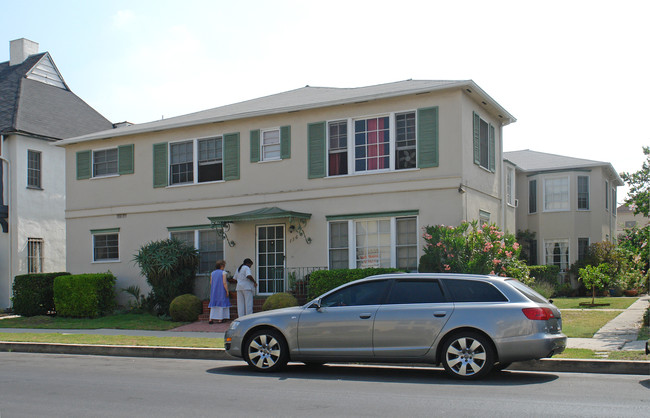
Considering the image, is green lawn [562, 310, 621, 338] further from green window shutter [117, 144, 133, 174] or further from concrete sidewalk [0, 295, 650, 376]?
green window shutter [117, 144, 133, 174]

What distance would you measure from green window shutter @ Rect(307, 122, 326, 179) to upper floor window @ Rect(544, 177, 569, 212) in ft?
46.1

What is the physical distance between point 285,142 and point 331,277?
4.48m

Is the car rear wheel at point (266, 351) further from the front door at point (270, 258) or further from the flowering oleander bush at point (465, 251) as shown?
the front door at point (270, 258)

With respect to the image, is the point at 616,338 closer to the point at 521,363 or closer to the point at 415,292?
the point at 521,363

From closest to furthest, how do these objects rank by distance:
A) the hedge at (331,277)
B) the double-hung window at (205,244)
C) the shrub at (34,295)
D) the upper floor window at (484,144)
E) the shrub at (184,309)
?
1. the hedge at (331,277)
2. the shrub at (184,309)
3. the upper floor window at (484,144)
4. the double-hung window at (205,244)
5. the shrub at (34,295)

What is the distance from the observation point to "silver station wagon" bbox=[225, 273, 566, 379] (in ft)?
29.5

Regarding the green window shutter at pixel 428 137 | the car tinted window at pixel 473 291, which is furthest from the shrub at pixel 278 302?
the car tinted window at pixel 473 291

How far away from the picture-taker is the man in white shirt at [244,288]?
16.9m

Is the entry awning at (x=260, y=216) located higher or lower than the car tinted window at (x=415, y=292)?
higher


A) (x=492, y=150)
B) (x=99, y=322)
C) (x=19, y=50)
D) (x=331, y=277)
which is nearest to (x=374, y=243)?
(x=331, y=277)

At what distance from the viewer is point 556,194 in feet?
95.3

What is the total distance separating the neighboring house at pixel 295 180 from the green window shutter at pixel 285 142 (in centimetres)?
3

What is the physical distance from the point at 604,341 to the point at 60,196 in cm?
2111

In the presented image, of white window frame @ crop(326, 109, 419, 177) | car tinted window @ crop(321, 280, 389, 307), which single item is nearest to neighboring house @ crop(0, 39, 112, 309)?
white window frame @ crop(326, 109, 419, 177)
